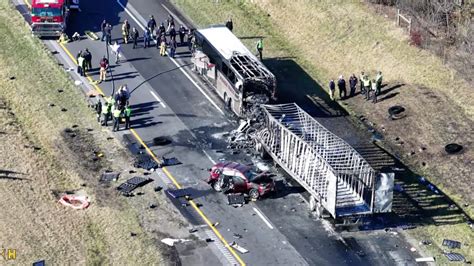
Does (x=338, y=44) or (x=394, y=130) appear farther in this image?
(x=338, y=44)

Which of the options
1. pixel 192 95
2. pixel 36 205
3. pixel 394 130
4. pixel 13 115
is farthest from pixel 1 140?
pixel 394 130

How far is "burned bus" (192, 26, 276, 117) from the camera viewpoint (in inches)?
2322

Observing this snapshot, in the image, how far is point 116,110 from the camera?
193ft

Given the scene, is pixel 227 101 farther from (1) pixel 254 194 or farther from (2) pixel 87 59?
(1) pixel 254 194

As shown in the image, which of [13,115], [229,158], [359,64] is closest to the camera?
[229,158]

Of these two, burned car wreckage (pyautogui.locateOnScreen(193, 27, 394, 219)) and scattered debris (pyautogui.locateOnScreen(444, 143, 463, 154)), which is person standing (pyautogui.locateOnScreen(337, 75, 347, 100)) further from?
scattered debris (pyautogui.locateOnScreen(444, 143, 463, 154))

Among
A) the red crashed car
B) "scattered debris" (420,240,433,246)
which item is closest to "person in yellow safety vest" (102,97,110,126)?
the red crashed car

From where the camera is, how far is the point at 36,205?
51.9 metres

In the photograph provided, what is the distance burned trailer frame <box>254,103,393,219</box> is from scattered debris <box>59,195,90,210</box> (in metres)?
10.1

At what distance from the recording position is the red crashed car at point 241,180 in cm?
5247

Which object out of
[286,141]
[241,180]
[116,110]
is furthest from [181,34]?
[241,180]

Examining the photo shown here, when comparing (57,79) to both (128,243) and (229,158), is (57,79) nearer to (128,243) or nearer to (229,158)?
(229,158)

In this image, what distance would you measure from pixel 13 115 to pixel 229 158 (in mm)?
13582

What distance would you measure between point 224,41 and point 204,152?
8919mm
